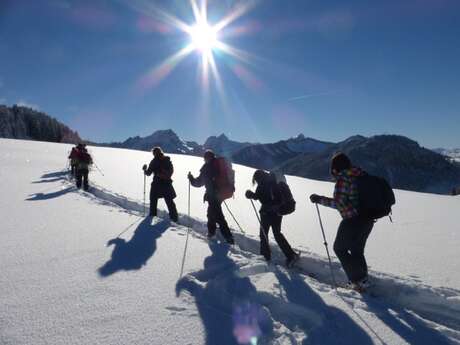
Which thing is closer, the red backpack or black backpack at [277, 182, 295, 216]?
black backpack at [277, 182, 295, 216]

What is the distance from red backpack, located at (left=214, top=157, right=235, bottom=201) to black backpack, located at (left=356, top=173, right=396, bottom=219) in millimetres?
3401

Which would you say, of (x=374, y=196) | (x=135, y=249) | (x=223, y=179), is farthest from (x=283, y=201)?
(x=135, y=249)

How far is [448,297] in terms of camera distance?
470cm

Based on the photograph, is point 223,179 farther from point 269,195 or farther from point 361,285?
point 361,285

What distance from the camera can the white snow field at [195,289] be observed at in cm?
351

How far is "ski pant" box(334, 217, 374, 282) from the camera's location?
189 inches

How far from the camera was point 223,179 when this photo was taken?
7.58m

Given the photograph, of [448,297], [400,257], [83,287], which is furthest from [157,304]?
[400,257]

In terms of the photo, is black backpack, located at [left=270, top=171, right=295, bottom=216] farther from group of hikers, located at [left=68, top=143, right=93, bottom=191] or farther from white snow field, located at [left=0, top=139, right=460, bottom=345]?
group of hikers, located at [left=68, top=143, right=93, bottom=191]

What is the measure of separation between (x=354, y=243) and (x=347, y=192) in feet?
2.46

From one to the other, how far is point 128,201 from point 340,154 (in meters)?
8.78

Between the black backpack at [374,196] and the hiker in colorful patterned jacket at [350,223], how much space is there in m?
0.09

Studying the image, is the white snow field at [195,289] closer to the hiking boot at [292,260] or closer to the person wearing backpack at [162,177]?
the hiking boot at [292,260]

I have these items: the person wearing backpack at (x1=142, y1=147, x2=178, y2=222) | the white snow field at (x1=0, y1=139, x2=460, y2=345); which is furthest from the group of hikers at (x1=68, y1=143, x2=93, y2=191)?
the person wearing backpack at (x1=142, y1=147, x2=178, y2=222)
